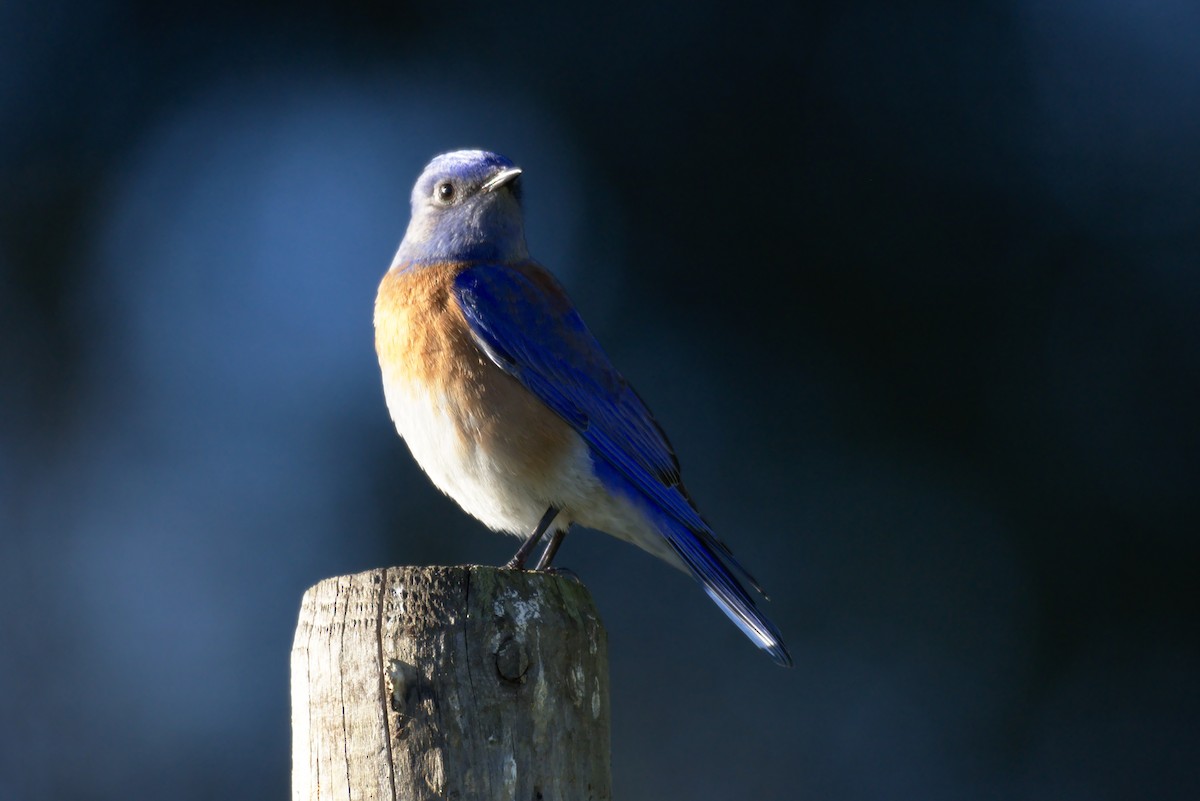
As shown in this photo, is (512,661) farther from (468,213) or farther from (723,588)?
(468,213)

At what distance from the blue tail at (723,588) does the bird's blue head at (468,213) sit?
140 cm

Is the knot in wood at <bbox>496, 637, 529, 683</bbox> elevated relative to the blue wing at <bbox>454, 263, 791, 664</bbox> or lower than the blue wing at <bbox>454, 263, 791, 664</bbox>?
lower

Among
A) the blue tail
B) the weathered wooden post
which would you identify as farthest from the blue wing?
the weathered wooden post

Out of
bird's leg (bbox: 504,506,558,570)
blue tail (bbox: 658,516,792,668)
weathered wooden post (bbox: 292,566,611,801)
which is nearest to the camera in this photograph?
weathered wooden post (bbox: 292,566,611,801)

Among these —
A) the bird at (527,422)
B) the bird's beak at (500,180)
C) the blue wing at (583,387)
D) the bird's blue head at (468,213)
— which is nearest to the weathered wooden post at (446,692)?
the bird at (527,422)

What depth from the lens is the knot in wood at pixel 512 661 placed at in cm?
262

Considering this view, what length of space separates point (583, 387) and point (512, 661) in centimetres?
222

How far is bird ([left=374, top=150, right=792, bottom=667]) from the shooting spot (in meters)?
4.44

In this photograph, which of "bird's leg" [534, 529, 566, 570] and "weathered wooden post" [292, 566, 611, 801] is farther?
"bird's leg" [534, 529, 566, 570]

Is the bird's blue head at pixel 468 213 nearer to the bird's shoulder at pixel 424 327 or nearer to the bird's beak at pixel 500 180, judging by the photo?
the bird's beak at pixel 500 180

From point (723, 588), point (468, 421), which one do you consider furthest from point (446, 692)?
point (468, 421)

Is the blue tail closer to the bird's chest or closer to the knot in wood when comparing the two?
the bird's chest

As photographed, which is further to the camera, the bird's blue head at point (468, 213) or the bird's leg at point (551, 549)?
the bird's blue head at point (468, 213)

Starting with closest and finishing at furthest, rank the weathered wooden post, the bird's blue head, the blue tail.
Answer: the weathered wooden post → the blue tail → the bird's blue head
